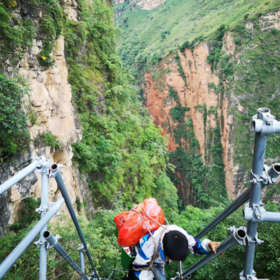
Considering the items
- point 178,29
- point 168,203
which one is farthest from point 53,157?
point 178,29

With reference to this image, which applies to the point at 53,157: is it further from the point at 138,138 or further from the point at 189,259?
the point at 138,138

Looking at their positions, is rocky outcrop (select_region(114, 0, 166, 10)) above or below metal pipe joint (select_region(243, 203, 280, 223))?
above

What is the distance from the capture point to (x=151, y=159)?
10844 millimetres

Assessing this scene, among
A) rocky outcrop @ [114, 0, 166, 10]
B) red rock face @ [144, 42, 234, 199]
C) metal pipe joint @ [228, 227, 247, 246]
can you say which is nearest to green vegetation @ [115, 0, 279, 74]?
rocky outcrop @ [114, 0, 166, 10]

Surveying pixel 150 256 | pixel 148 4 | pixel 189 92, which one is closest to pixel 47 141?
pixel 150 256

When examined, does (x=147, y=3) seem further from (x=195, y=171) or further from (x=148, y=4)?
(x=195, y=171)

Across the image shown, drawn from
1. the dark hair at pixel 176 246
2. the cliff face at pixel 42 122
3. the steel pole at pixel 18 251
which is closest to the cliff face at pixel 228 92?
the cliff face at pixel 42 122

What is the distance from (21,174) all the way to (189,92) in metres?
29.7

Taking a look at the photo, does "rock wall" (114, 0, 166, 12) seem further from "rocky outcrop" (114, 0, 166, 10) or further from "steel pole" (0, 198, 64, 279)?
"steel pole" (0, 198, 64, 279)

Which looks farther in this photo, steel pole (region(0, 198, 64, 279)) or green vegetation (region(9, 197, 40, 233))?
green vegetation (region(9, 197, 40, 233))

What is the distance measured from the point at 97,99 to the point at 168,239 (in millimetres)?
7741

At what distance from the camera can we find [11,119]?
3.69 m

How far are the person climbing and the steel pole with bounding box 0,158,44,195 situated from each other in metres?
1.25

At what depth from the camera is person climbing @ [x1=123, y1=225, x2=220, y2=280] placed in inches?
66.7
